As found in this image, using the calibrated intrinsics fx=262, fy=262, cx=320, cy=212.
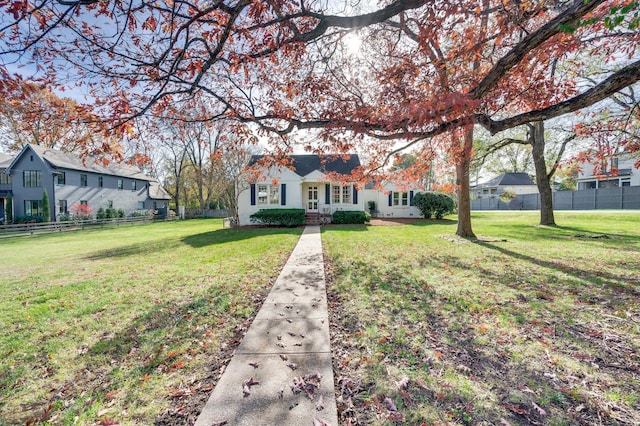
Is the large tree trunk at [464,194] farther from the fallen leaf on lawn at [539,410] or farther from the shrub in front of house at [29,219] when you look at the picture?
the shrub in front of house at [29,219]

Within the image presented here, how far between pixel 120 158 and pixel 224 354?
4.63 m

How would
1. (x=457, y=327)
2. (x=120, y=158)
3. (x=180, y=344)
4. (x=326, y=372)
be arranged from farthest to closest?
(x=120, y=158) → (x=457, y=327) → (x=180, y=344) → (x=326, y=372)

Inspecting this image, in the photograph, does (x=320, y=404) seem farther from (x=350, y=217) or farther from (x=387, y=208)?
(x=387, y=208)

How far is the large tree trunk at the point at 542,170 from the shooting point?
1340cm

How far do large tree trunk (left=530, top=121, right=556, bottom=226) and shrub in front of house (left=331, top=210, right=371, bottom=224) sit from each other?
975 cm

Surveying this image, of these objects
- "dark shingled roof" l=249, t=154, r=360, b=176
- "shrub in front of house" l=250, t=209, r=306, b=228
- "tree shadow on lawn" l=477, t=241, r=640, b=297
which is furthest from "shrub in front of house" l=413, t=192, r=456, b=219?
"tree shadow on lawn" l=477, t=241, r=640, b=297

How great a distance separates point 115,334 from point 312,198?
16.9 m

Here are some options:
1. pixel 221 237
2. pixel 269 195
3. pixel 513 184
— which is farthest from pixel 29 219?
pixel 513 184

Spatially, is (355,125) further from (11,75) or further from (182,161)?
(182,161)

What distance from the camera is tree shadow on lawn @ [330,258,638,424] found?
2.06 meters

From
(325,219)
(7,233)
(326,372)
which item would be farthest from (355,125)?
(7,233)

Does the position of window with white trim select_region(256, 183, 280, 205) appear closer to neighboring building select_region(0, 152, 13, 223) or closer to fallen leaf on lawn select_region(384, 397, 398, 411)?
Answer: fallen leaf on lawn select_region(384, 397, 398, 411)

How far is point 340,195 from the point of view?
19203 millimetres

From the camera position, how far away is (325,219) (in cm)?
1823
